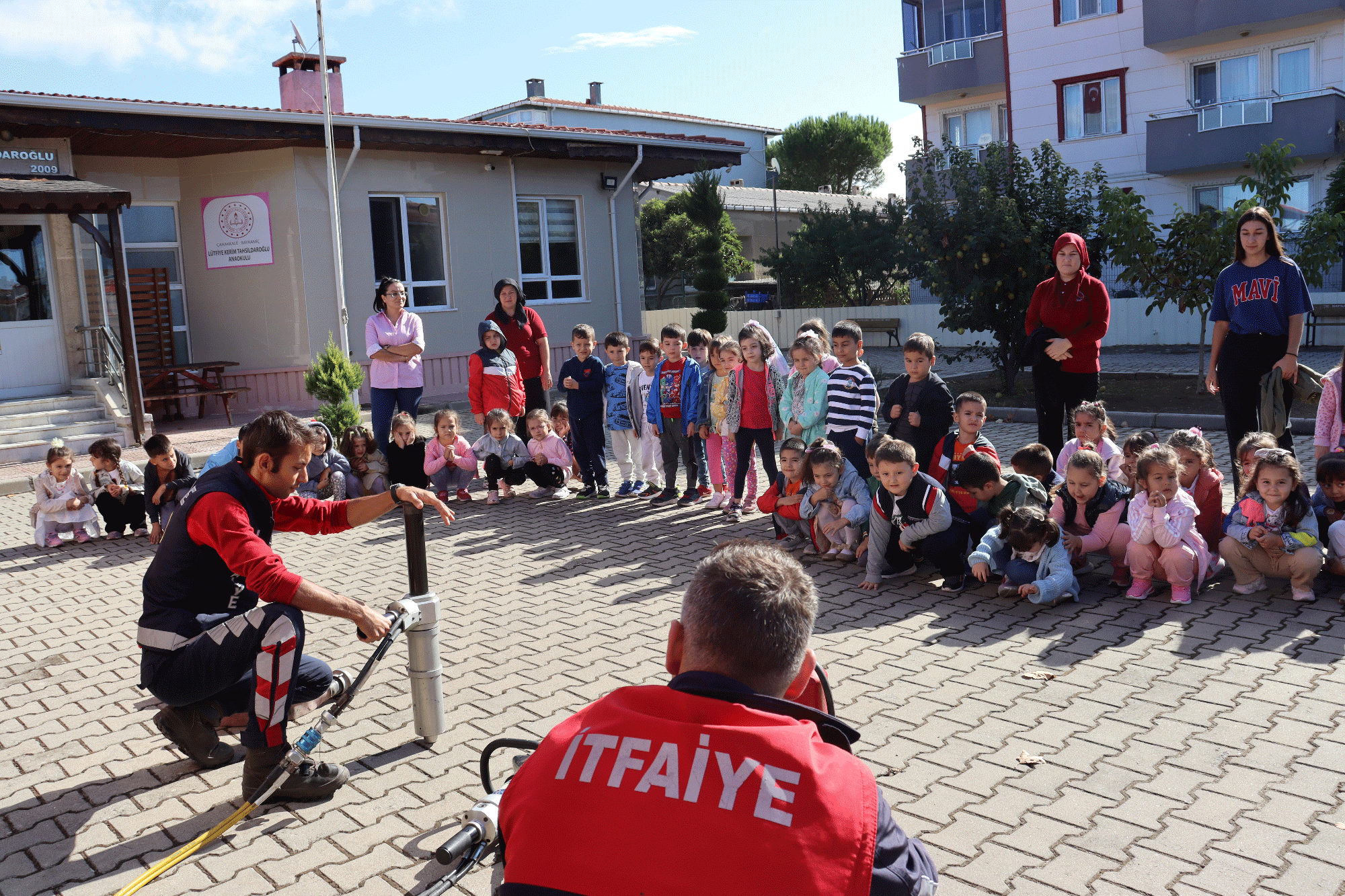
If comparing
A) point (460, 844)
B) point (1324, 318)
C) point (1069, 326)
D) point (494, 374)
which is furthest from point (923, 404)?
point (1324, 318)

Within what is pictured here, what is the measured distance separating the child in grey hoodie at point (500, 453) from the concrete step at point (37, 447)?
19.9ft

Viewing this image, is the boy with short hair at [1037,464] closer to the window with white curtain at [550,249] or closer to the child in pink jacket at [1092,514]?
the child in pink jacket at [1092,514]

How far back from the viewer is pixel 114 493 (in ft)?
30.4

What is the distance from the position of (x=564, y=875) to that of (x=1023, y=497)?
5383mm

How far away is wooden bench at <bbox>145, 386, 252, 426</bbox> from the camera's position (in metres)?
15.3

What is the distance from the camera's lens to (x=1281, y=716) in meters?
4.36

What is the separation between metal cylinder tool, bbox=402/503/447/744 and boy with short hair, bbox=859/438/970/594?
3.07m

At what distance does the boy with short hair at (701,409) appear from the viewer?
9.11 meters

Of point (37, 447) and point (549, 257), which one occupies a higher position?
point (549, 257)

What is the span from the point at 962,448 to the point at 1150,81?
70.1ft

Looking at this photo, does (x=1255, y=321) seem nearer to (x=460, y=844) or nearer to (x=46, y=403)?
(x=460, y=844)

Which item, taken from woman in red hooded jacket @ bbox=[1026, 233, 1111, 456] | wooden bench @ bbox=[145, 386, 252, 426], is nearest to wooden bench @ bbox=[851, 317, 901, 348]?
wooden bench @ bbox=[145, 386, 252, 426]

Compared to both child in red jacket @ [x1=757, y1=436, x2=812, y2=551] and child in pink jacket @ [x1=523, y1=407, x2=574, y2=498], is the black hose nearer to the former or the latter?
child in red jacket @ [x1=757, y1=436, x2=812, y2=551]

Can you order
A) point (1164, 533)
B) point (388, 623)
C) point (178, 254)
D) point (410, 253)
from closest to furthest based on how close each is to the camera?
point (388, 623) < point (1164, 533) < point (178, 254) < point (410, 253)
